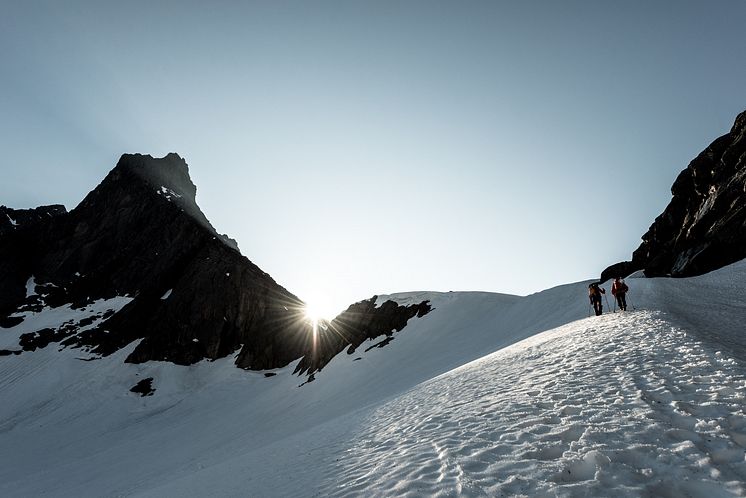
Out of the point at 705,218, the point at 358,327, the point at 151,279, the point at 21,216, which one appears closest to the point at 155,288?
the point at 151,279

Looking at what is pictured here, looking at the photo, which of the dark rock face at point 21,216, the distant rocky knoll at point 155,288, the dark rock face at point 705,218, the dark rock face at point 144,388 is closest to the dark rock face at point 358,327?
the distant rocky knoll at point 155,288

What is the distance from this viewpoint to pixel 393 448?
7.95 metres

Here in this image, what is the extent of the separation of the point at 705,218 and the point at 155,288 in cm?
8439

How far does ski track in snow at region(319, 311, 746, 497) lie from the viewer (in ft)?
15.9

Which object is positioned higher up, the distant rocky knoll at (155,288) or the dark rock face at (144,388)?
the distant rocky knoll at (155,288)

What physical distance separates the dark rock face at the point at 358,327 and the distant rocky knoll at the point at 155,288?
17 centimetres

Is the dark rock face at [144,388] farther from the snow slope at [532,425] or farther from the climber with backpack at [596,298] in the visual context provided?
the climber with backpack at [596,298]

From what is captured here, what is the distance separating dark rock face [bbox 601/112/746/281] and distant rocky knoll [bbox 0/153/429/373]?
2848 centimetres

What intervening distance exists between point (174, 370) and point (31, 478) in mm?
28159

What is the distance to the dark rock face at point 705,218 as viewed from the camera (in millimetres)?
35812

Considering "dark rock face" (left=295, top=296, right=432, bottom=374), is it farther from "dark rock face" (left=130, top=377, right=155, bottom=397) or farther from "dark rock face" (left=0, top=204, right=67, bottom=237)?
"dark rock face" (left=0, top=204, right=67, bottom=237)

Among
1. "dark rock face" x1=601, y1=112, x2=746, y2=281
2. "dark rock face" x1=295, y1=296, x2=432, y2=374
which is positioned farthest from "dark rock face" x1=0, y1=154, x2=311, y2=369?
"dark rock face" x1=601, y1=112, x2=746, y2=281

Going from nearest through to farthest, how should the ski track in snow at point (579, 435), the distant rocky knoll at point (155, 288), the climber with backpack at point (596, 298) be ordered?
1. the ski track in snow at point (579, 435)
2. the climber with backpack at point (596, 298)
3. the distant rocky knoll at point (155, 288)

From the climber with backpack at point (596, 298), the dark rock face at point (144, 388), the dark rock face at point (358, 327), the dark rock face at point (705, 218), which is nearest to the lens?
the climber with backpack at point (596, 298)
